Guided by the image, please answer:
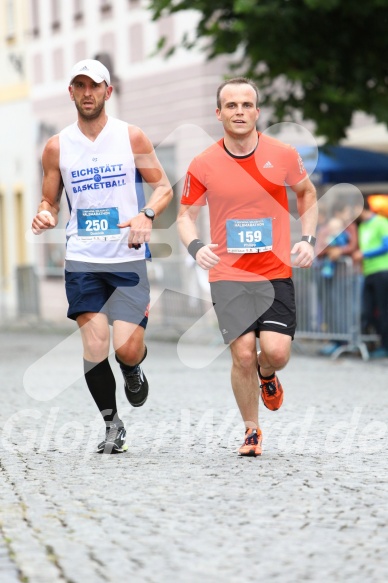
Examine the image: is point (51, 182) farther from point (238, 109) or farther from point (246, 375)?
point (246, 375)

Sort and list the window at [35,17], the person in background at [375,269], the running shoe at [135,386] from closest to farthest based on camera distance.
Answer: the running shoe at [135,386] → the person in background at [375,269] → the window at [35,17]

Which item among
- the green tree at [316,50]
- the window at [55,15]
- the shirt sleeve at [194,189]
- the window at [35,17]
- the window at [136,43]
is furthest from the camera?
the window at [35,17]

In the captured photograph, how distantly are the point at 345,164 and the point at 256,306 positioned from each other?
39.5ft

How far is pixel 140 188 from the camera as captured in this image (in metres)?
7.65

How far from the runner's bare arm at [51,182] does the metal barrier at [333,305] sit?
29.1 feet

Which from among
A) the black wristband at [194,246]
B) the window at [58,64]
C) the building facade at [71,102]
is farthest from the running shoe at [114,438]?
the window at [58,64]

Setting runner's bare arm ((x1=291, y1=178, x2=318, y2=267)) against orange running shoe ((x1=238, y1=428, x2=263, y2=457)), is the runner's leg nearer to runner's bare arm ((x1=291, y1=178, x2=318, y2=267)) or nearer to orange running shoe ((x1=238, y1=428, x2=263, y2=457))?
orange running shoe ((x1=238, y1=428, x2=263, y2=457))

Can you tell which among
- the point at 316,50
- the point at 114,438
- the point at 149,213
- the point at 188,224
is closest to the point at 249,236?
the point at 188,224

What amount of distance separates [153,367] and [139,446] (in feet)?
23.4

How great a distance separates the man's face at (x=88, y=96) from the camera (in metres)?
7.36

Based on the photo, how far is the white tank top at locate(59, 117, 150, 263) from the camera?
7.48 m

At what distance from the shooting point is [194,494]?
630 centimetres

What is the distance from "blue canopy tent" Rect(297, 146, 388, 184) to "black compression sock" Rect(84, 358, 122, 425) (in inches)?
421

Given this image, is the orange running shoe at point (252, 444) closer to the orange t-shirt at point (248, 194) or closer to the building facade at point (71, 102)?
the orange t-shirt at point (248, 194)
